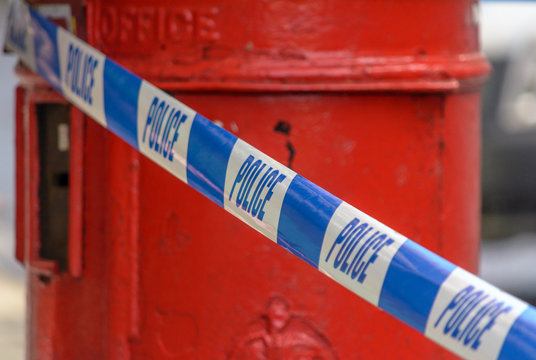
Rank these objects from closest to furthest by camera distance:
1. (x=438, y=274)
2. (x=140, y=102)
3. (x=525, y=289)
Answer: (x=438, y=274), (x=140, y=102), (x=525, y=289)

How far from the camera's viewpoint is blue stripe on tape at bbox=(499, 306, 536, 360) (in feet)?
3.94

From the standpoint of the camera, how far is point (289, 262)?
1779mm

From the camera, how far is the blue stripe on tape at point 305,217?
1.39 m

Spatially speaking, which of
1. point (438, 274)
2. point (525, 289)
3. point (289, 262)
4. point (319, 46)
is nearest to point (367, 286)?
point (438, 274)

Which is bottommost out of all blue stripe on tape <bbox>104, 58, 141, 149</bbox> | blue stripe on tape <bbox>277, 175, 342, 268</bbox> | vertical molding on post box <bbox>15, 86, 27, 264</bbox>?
vertical molding on post box <bbox>15, 86, 27, 264</bbox>

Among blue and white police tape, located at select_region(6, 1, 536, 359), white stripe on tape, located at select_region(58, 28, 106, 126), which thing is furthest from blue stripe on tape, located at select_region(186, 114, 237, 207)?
white stripe on tape, located at select_region(58, 28, 106, 126)

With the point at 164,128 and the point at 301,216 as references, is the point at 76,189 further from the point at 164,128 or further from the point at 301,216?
the point at 301,216

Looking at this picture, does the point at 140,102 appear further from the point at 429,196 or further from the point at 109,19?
the point at 429,196

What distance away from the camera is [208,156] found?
5.09 feet

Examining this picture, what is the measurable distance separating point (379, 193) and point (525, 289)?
2.72 meters

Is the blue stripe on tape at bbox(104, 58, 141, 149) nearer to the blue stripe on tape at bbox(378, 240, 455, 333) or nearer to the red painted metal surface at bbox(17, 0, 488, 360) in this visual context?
the red painted metal surface at bbox(17, 0, 488, 360)

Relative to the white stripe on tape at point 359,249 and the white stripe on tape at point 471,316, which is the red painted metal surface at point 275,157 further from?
the white stripe on tape at point 471,316

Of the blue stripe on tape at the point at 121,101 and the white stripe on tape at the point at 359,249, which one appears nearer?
the white stripe on tape at the point at 359,249

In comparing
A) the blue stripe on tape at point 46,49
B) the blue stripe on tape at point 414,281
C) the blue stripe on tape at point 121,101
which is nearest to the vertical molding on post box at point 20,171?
the blue stripe on tape at point 46,49
